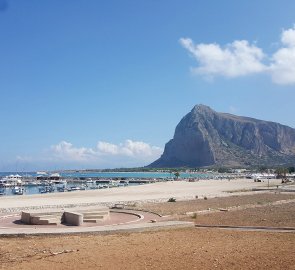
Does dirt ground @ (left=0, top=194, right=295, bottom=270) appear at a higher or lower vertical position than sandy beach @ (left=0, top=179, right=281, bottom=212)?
higher

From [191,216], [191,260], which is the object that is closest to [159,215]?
[191,216]

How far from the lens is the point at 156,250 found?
44.4ft

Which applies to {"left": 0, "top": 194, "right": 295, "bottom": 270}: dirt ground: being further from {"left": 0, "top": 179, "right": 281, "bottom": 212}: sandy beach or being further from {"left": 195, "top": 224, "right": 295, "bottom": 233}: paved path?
{"left": 0, "top": 179, "right": 281, "bottom": 212}: sandy beach

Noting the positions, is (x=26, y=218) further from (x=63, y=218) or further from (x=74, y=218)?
(x=74, y=218)

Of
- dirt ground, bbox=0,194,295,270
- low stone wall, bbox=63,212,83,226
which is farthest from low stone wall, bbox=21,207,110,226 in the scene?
dirt ground, bbox=0,194,295,270

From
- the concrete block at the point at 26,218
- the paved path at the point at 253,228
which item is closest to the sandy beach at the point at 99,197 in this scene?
the concrete block at the point at 26,218

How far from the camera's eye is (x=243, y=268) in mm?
10773

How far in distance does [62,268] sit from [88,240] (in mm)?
4699

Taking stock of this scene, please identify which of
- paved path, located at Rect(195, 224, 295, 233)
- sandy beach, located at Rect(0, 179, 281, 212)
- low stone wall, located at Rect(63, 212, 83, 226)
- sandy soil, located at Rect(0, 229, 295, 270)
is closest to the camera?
sandy soil, located at Rect(0, 229, 295, 270)

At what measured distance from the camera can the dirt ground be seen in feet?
37.6

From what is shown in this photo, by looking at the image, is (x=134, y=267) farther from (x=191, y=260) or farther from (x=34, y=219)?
(x=34, y=219)

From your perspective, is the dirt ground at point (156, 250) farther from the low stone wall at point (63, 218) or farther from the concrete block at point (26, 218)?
the concrete block at point (26, 218)

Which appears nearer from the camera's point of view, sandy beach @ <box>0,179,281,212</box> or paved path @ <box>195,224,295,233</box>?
paved path @ <box>195,224,295,233</box>

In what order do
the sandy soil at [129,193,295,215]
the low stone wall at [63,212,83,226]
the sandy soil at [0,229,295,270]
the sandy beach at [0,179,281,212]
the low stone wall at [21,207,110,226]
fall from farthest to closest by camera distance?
the sandy beach at [0,179,281,212] < the sandy soil at [129,193,295,215] < the low stone wall at [21,207,110,226] < the low stone wall at [63,212,83,226] < the sandy soil at [0,229,295,270]
